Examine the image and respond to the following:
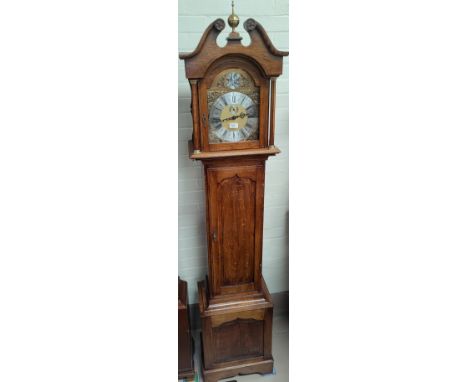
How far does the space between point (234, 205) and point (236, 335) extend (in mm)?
657

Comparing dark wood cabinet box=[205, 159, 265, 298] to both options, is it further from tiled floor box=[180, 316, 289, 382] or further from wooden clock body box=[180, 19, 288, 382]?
tiled floor box=[180, 316, 289, 382]

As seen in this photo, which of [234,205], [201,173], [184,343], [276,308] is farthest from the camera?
[276,308]

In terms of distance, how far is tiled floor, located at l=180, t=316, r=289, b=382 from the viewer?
1752 mm

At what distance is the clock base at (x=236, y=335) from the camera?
1625 millimetres

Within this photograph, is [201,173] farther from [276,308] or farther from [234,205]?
[276,308]

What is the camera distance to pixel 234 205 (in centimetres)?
147

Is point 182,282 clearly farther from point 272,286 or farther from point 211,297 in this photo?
point 272,286

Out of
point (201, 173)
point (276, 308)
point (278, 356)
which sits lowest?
point (278, 356)

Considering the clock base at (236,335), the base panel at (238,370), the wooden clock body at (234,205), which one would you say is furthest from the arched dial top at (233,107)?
the base panel at (238,370)

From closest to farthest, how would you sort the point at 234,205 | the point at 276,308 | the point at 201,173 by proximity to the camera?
1. the point at 234,205
2. the point at 201,173
3. the point at 276,308

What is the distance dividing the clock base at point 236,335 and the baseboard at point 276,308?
1.06 feet

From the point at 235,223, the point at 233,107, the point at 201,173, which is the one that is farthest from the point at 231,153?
the point at 201,173

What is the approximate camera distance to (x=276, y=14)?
1623 mm

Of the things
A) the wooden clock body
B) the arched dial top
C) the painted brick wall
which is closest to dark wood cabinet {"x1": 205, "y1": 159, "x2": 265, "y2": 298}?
the wooden clock body
